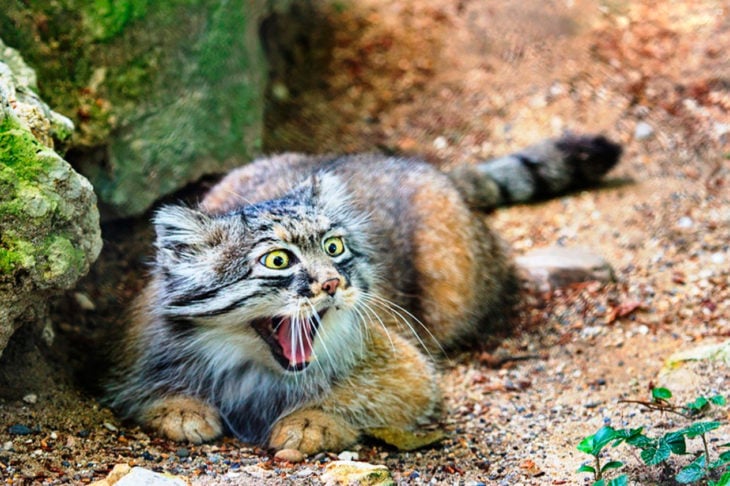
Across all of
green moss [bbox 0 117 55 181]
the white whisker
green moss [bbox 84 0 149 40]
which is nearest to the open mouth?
the white whisker

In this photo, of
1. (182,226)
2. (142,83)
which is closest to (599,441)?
(182,226)

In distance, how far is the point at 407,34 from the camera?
8.99 meters

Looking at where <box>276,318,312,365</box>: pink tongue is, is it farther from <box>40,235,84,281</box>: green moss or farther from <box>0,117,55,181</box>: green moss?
<box>0,117,55,181</box>: green moss

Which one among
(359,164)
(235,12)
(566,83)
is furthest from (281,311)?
(566,83)

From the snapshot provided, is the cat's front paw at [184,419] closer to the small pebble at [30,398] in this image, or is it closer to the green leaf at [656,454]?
the small pebble at [30,398]

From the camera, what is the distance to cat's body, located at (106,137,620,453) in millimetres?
4434

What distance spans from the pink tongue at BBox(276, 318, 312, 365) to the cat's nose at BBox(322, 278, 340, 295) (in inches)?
11.5

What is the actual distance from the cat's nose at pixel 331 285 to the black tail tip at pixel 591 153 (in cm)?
358

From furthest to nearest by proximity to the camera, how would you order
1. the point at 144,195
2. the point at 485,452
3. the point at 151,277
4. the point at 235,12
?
the point at 235,12 → the point at 144,195 → the point at 151,277 → the point at 485,452

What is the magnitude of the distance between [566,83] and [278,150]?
2.69 m

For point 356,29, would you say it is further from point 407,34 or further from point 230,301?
point 230,301

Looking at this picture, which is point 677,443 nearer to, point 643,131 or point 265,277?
point 265,277

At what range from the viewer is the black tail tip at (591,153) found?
725cm

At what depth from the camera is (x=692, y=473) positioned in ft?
11.4
